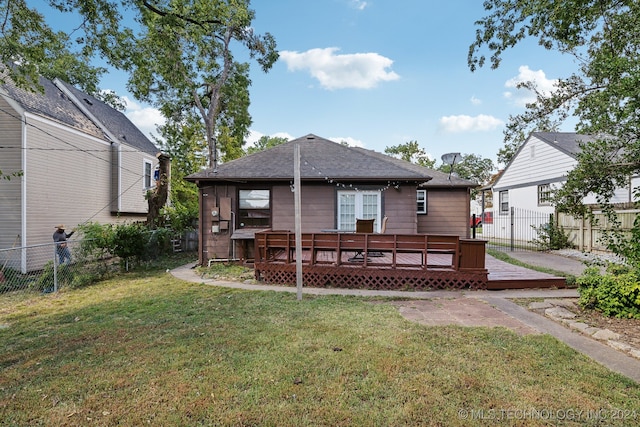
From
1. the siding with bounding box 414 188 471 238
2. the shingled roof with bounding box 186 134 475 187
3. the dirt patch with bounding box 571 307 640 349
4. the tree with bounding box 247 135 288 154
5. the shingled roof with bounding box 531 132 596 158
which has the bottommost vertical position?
the dirt patch with bounding box 571 307 640 349

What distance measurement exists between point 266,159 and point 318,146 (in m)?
2.26

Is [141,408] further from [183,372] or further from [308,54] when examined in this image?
[308,54]

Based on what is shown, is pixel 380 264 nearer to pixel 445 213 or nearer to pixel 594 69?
pixel 594 69

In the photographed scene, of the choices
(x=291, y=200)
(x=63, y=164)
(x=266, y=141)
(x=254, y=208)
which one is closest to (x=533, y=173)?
(x=291, y=200)

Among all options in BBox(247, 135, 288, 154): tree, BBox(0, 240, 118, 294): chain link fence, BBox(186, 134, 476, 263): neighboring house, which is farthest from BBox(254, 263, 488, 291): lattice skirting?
BBox(247, 135, 288, 154): tree

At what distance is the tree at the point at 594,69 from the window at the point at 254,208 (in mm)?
6915

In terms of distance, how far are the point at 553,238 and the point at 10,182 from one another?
19773 mm

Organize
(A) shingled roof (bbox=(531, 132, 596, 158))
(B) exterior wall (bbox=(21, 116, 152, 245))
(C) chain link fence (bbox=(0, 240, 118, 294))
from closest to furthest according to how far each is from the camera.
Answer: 1. (C) chain link fence (bbox=(0, 240, 118, 294))
2. (B) exterior wall (bbox=(21, 116, 152, 245))
3. (A) shingled roof (bbox=(531, 132, 596, 158))

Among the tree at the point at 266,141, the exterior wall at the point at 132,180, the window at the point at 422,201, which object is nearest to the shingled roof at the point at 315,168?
the window at the point at 422,201

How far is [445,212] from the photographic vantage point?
12875mm

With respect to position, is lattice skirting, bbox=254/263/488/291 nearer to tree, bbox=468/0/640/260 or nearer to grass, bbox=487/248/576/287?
grass, bbox=487/248/576/287

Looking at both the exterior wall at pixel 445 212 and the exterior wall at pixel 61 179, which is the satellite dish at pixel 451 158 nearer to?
the exterior wall at pixel 445 212

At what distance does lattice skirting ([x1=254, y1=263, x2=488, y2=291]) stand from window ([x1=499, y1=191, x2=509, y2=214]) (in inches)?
546

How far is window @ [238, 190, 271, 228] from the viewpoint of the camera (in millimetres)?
10352
